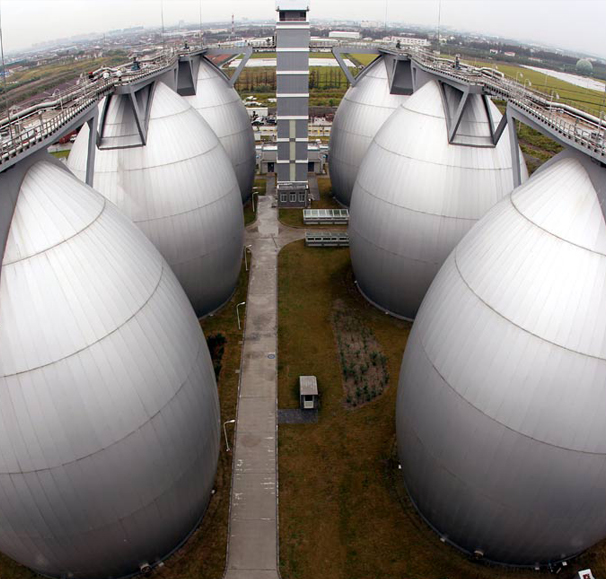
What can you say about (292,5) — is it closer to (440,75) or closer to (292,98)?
(292,98)

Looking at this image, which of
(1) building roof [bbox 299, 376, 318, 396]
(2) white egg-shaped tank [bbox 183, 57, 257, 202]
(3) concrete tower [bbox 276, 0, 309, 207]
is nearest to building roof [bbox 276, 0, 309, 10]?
(3) concrete tower [bbox 276, 0, 309, 207]

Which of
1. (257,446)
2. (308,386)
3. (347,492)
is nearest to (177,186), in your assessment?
(308,386)

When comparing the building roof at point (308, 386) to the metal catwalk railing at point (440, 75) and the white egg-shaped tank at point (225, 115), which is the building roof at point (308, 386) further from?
the white egg-shaped tank at point (225, 115)

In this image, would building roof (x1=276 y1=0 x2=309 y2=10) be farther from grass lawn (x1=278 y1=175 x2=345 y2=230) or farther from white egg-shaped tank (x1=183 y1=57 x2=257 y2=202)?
grass lawn (x1=278 y1=175 x2=345 y2=230)

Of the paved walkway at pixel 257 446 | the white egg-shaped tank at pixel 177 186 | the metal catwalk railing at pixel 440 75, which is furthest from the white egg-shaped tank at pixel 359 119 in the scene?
the white egg-shaped tank at pixel 177 186

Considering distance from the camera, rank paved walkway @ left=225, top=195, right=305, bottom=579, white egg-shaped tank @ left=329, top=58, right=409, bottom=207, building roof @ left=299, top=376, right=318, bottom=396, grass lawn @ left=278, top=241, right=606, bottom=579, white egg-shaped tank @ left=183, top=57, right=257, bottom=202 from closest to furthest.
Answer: grass lawn @ left=278, top=241, right=606, bottom=579 < paved walkway @ left=225, top=195, right=305, bottom=579 < building roof @ left=299, top=376, right=318, bottom=396 < white egg-shaped tank @ left=183, top=57, right=257, bottom=202 < white egg-shaped tank @ left=329, top=58, right=409, bottom=207

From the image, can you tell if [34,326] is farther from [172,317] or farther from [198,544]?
[198,544]
